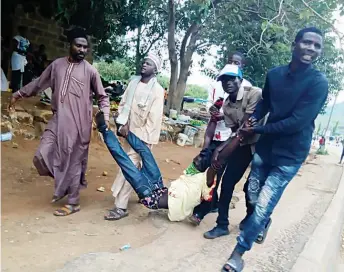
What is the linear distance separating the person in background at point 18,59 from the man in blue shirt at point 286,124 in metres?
6.69

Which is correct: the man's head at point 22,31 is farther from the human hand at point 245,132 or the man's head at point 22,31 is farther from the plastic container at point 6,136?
the human hand at point 245,132

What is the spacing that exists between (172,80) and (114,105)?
2866 mm

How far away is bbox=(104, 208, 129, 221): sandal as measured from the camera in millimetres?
3564

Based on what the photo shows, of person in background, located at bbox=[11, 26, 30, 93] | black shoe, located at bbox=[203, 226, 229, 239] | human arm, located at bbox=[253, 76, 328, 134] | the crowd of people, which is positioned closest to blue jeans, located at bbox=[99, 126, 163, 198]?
the crowd of people

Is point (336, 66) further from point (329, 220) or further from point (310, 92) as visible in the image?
point (310, 92)

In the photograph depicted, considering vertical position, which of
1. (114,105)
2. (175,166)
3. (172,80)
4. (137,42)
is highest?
(137,42)

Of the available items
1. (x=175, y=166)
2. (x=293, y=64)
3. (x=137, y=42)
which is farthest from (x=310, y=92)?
(x=137, y=42)

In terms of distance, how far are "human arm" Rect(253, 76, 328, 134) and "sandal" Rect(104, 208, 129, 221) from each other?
1745 millimetres

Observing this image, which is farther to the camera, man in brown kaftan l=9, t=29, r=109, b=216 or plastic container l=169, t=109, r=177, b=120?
plastic container l=169, t=109, r=177, b=120

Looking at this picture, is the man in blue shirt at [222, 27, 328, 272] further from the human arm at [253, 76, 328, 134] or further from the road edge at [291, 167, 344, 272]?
the road edge at [291, 167, 344, 272]

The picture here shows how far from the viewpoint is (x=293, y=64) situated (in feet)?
9.04

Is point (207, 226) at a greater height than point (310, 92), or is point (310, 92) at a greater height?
point (310, 92)

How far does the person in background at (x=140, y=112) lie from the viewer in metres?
3.58

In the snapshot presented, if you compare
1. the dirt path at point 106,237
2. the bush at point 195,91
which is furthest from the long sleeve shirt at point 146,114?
the bush at point 195,91
